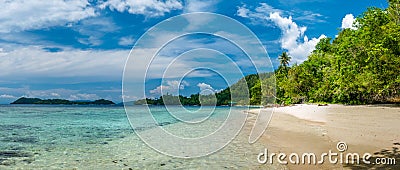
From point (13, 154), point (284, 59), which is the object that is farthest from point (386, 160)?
point (284, 59)

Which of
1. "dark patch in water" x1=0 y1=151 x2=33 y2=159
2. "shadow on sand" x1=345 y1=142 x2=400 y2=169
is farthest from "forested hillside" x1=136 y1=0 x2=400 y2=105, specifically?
"shadow on sand" x1=345 y1=142 x2=400 y2=169

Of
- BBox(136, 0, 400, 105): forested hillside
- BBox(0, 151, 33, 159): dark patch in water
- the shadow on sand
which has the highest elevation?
BBox(136, 0, 400, 105): forested hillside

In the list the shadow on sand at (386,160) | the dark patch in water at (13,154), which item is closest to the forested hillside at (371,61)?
the shadow on sand at (386,160)

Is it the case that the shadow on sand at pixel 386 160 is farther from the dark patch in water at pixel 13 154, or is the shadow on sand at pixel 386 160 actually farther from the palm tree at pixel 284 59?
the palm tree at pixel 284 59

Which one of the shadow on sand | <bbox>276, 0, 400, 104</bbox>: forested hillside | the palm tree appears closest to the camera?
the shadow on sand

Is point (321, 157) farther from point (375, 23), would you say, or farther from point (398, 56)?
point (375, 23)

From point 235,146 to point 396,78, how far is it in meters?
23.8

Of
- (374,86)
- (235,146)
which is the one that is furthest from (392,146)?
(374,86)

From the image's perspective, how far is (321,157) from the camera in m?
8.51

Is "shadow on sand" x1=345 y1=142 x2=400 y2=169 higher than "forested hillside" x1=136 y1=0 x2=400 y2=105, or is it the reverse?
"forested hillside" x1=136 y1=0 x2=400 y2=105

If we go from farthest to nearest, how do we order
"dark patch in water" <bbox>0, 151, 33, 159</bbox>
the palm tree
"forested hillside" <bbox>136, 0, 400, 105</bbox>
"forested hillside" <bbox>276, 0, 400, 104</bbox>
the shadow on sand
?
the palm tree → "forested hillside" <bbox>276, 0, 400, 104</bbox> → "forested hillside" <bbox>136, 0, 400, 105</bbox> → "dark patch in water" <bbox>0, 151, 33, 159</bbox> → the shadow on sand

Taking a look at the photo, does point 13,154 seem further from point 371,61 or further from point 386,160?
point 371,61

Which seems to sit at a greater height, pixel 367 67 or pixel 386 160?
pixel 367 67

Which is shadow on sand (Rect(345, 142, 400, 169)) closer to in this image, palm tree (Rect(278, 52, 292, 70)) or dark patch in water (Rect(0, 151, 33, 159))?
dark patch in water (Rect(0, 151, 33, 159))
